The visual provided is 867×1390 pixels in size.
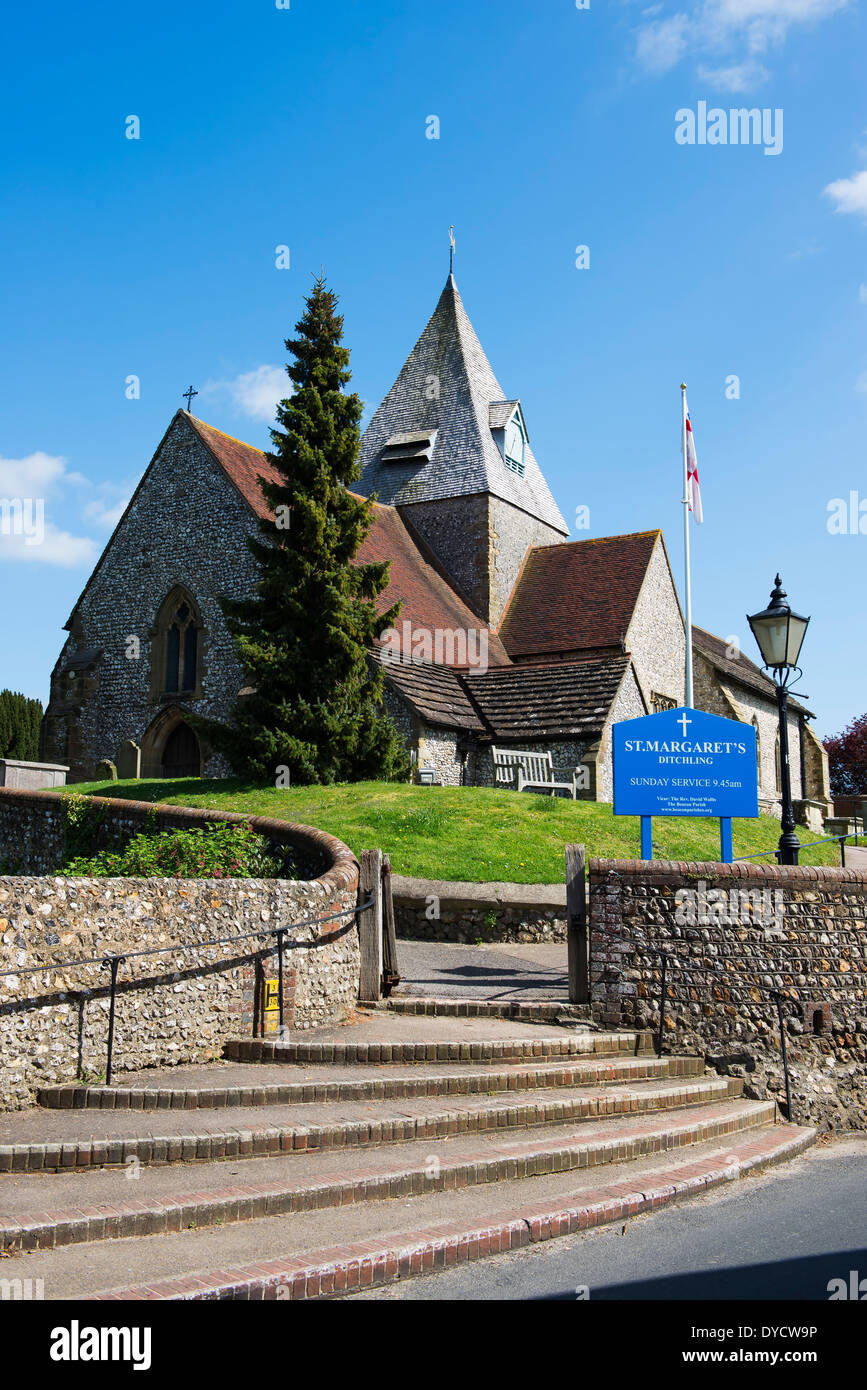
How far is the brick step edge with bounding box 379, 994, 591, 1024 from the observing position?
1047cm

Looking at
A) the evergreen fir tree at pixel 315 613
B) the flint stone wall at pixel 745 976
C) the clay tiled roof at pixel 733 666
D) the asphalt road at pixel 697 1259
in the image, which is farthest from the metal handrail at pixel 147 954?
the clay tiled roof at pixel 733 666

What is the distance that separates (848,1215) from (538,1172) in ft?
6.63

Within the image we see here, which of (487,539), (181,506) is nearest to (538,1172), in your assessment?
(181,506)

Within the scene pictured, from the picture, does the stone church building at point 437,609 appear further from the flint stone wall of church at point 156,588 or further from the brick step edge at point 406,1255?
the brick step edge at point 406,1255

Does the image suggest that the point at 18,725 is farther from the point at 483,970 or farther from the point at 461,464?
the point at 483,970

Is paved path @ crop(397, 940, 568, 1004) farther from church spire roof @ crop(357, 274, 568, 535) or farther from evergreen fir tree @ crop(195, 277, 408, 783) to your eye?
church spire roof @ crop(357, 274, 568, 535)

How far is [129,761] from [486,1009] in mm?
16717

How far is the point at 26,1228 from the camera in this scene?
520 cm

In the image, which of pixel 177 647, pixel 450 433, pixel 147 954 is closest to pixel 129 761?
pixel 177 647

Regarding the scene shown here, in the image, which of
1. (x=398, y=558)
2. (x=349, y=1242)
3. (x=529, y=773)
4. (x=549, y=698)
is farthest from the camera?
(x=398, y=558)

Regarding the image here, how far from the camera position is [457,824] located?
16.4 metres

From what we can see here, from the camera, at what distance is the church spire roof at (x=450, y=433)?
33.5 m

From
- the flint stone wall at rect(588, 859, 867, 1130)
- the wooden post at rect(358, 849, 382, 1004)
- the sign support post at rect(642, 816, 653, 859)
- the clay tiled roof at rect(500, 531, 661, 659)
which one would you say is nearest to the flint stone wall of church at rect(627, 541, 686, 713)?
the clay tiled roof at rect(500, 531, 661, 659)

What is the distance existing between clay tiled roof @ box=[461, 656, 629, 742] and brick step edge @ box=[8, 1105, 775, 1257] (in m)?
15.5
